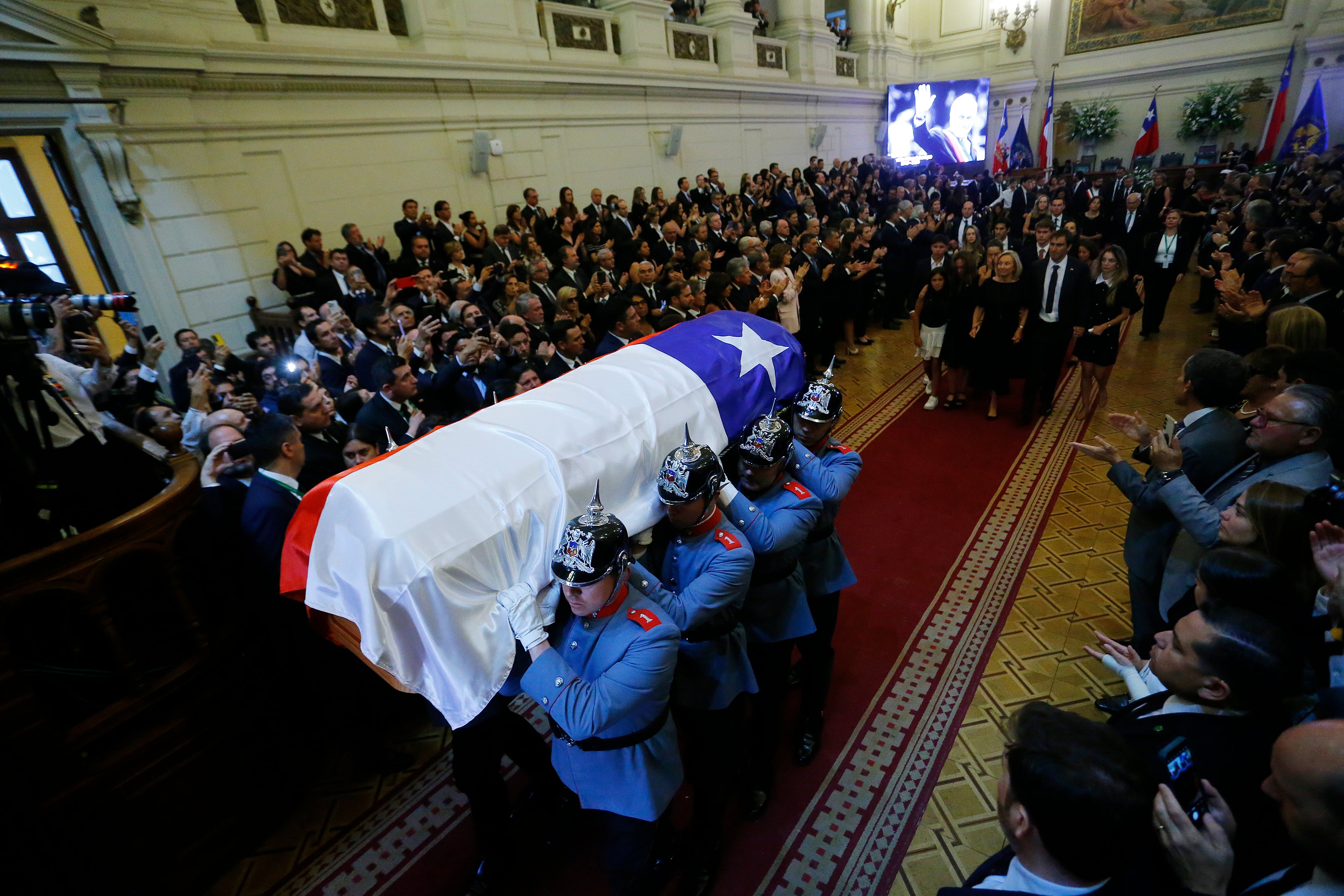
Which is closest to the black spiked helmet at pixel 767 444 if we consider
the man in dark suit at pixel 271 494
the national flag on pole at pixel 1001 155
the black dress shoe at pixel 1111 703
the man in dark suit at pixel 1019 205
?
the man in dark suit at pixel 271 494

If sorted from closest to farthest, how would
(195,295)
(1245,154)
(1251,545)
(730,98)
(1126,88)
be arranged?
1. (1251,545)
2. (195,295)
3. (730,98)
4. (1245,154)
5. (1126,88)

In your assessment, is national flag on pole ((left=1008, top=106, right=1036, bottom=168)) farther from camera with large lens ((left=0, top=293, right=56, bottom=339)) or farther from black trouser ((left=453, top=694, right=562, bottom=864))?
camera with large lens ((left=0, top=293, right=56, bottom=339))

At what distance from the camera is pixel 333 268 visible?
238 inches

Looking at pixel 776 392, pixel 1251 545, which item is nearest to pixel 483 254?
pixel 776 392

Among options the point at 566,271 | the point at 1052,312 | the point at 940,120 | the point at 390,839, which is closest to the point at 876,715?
the point at 390,839

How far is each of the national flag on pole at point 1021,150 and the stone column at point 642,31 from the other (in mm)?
9331

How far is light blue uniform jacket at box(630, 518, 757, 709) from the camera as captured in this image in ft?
6.21

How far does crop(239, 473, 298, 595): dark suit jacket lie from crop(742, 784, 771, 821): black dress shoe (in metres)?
1.92

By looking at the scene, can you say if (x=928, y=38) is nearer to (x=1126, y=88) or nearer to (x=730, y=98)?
(x=1126, y=88)

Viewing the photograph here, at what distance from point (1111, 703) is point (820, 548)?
1.39 metres

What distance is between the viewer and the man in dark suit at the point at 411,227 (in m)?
6.83

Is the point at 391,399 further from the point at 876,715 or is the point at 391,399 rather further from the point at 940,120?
the point at 940,120

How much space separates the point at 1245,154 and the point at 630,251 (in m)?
14.2

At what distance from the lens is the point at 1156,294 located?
7.12 metres
